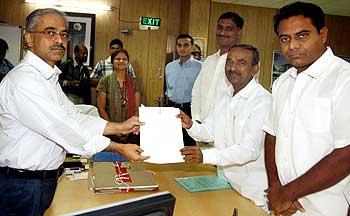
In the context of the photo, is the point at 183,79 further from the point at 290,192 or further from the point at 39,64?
the point at 290,192

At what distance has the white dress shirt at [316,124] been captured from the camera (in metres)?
1.28

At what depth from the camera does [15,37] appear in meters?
5.23

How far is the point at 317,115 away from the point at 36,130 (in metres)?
1.15

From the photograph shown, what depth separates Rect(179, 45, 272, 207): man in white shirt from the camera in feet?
5.88

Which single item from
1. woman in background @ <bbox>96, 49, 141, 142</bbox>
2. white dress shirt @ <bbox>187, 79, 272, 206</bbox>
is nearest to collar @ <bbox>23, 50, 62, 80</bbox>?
white dress shirt @ <bbox>187, 79, 272, 206</bbox>

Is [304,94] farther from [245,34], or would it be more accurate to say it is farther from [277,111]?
[245,34]

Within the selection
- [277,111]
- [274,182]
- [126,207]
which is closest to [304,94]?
[277,111]

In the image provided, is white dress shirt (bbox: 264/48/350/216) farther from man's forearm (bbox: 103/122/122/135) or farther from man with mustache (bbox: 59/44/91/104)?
man with mustache (bbox: 59/44/91/104)

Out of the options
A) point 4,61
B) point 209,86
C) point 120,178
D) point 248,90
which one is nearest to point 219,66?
point 209,86

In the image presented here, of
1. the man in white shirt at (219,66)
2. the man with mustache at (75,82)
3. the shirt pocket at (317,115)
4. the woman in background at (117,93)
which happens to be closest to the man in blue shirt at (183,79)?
the woman in background at (117,93)

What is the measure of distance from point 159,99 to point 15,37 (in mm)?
2422

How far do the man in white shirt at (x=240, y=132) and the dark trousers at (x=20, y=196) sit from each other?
68 centimetres

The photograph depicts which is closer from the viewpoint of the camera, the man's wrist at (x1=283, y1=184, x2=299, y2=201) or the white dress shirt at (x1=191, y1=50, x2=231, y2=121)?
the man's wrist at (x1=283, y1=184, x2=299, y2=201)

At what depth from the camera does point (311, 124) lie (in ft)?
4.45
